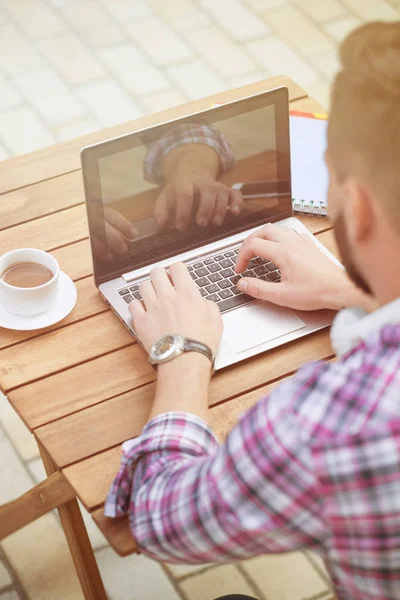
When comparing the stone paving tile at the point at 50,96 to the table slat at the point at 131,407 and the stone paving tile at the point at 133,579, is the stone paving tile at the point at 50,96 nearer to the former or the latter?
the stone paving tile at the point at 133,579

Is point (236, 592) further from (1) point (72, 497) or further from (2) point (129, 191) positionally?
(2) point (129, 191)

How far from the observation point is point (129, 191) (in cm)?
135

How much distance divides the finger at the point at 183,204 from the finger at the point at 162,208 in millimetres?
20

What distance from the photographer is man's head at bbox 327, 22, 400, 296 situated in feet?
2.70

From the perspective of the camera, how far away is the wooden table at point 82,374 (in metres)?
1.18

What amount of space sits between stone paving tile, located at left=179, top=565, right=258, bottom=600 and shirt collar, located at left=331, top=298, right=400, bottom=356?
95 centimetres

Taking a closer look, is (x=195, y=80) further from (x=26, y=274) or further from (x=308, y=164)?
(x=26, y=274)

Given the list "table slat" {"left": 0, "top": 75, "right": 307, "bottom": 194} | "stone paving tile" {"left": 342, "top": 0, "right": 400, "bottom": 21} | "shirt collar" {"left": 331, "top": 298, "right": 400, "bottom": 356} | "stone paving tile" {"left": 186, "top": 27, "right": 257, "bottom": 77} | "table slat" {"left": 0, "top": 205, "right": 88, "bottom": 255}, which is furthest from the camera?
"stone paving tile" {"left": 342, "top": 0, "right": 400, "bottom": 21}

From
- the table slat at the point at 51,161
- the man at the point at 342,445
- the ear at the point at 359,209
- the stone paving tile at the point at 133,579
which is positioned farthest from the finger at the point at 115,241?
the stone paving tile at the point at 133,579

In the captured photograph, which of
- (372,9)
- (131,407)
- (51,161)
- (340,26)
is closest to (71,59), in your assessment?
(340,26)

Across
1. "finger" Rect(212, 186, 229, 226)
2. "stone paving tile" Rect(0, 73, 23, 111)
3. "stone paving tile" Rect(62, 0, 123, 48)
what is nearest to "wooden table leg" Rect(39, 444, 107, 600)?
"finger" Rect(212, 186, 229, 226)

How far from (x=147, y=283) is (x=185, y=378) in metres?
0.25

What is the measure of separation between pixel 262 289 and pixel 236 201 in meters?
0.20

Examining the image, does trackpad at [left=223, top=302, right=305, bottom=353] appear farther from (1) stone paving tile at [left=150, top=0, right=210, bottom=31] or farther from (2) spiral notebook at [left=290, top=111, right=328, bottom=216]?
(1) stone paving tile at [left=150, top=0, right=210, bottom=31]
